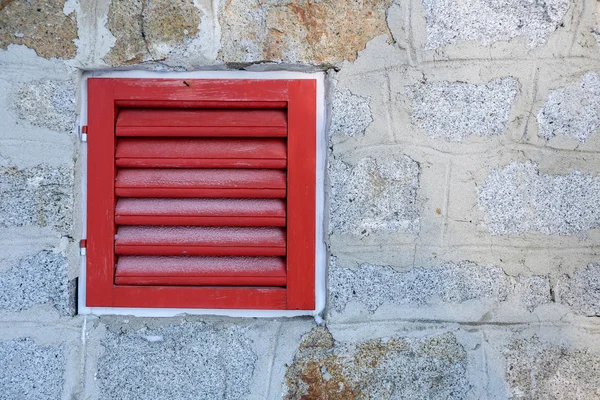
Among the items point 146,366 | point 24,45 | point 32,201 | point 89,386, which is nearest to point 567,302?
point 146,366

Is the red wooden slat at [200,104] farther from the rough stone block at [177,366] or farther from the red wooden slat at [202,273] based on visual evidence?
the rough stone block at [177,366]

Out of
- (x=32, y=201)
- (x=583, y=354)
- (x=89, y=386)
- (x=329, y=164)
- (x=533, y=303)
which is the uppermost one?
(x=329, y=164)

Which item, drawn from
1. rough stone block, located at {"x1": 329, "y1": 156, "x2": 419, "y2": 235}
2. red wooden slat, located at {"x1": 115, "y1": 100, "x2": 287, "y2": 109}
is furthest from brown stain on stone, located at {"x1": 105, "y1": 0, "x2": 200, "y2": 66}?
rough stone block, located at {"x1": 329, "y1": 156, "x2": 419, "y2": 235}

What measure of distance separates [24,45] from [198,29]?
0.48 m

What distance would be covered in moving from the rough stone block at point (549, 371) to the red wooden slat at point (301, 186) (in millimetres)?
622

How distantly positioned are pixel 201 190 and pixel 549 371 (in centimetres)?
110

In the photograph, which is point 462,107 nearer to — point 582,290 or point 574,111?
point 574,111

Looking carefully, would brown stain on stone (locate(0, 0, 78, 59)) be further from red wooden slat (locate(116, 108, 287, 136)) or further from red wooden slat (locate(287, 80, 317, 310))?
red wooden slat (locate(287, 80, 317, 310))

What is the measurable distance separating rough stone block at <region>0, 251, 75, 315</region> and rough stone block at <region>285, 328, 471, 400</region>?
0.72m

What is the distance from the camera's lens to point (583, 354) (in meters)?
1.55

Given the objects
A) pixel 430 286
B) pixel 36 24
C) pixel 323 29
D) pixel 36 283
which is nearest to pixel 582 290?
pixel 430 286

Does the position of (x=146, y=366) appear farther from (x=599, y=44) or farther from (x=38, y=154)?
(x=599, y=44)

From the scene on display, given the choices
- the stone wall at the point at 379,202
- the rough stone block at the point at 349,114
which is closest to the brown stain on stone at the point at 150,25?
the stone wall at the point at 379,202

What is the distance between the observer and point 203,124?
154 cm
